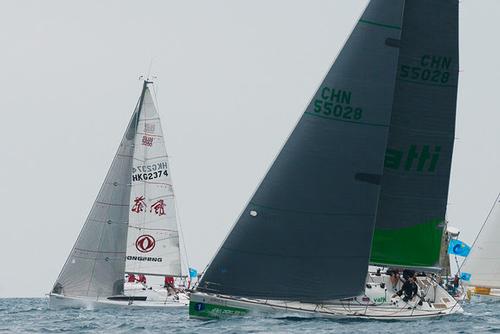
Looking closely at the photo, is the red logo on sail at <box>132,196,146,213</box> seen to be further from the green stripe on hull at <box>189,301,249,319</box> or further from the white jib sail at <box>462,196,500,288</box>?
the white jib sail at <box>462,196,500,288</box>

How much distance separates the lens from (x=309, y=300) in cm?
3141

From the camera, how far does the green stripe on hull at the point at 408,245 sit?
34531 millimetres

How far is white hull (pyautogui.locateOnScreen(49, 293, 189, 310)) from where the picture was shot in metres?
49.1

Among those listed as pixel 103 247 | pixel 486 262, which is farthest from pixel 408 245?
pixel 486 262

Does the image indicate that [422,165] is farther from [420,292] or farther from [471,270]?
[471,270]

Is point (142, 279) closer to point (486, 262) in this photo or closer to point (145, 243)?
point (145, 243)

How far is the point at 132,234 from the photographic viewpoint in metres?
51.9

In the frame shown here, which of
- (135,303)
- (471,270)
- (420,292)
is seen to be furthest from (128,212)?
(471,270)

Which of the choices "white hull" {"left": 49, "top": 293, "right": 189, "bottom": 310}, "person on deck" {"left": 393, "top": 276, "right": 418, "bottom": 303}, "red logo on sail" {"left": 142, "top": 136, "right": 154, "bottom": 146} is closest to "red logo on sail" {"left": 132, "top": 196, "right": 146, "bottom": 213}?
"red logo on sail" {"left": 142, "top": 136, "right": 154, "bottom": 146}

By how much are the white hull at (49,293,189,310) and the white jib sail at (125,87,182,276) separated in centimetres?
247

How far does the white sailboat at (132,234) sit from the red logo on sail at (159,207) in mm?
41

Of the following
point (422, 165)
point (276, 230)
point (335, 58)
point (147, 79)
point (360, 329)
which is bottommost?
point (360, 329)

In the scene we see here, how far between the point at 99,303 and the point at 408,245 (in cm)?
1793

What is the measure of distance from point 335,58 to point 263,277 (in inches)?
225
